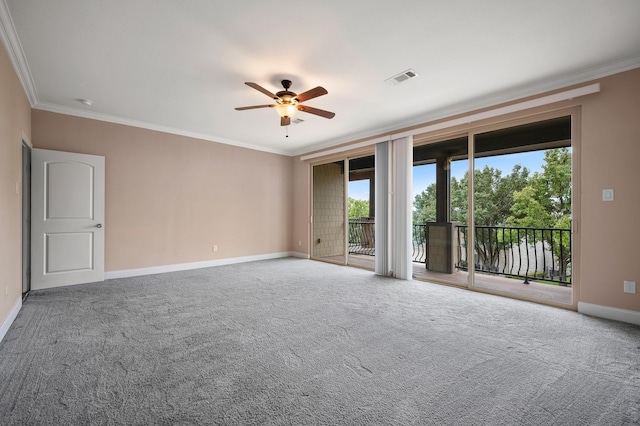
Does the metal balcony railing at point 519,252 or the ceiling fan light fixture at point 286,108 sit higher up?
the ceiling fan light fixture at point 286,108

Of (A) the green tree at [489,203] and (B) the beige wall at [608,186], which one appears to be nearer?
(B) the beige wall at [608,186]

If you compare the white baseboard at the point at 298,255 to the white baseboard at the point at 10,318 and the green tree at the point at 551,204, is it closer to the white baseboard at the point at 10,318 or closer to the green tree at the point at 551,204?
the green tree at the point at 551,204

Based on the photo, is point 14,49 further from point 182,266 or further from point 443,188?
point 443,188

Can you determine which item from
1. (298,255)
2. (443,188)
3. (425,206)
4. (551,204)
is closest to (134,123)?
(298,255)

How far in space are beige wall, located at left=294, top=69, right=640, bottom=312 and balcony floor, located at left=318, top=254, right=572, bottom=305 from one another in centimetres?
53

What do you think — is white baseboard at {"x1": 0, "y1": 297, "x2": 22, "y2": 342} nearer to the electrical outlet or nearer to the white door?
the white door

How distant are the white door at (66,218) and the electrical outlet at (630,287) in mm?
6828

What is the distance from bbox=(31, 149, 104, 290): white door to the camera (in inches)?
162

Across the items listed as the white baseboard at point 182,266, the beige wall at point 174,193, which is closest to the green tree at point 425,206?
the beige wall at point 174,193

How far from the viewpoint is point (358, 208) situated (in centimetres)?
710

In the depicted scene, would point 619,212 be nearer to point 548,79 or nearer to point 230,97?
point 548,79

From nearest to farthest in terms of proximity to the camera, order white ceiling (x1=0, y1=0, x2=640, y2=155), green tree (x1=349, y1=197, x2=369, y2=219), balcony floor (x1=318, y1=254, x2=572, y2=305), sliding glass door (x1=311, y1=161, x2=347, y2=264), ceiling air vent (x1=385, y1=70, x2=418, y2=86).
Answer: white ceiling (x1=0, y1=0, x2=640, y2=155) → ceiling air vent (x1=385, y1=70, x2=418, y2=86) → balcony floor (x1=318, y1=254, x2=572, y2=305) → green tree (x1=349, y1=197, x2=369, y2=219) → sliding glass door (x1=311, y1=161, x2=347, y2=264)

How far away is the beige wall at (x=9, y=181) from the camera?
2.66 meters

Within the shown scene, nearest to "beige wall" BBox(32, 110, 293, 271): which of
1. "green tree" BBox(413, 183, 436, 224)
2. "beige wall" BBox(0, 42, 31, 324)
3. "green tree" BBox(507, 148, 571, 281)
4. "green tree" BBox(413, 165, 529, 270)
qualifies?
"beige wall" BBox(0, 42, 31, 324)
